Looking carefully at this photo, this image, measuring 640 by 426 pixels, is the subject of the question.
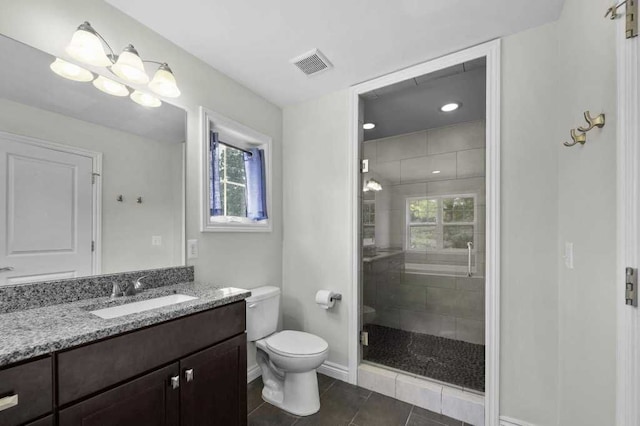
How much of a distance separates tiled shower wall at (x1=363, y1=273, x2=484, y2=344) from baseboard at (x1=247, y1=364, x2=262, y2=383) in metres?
1.10

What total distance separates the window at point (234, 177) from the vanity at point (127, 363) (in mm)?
670

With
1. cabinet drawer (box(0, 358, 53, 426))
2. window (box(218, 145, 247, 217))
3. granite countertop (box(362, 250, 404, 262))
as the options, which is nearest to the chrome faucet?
cabinet drawer (box(0, 358, 53, 426))

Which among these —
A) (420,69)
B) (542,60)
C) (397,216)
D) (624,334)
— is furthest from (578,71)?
(397,216)

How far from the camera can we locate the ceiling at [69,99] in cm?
124

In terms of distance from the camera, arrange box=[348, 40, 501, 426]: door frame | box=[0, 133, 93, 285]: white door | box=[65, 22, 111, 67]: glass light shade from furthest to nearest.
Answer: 1. box=[348, 40, 501, 426]: door frame
2. box=[65, 22, 111, 67]: glass light shade
3. box=[0, 133, 93, 285]: white door

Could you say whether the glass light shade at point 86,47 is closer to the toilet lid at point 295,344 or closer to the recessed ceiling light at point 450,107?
the toilet lid at point 295,344

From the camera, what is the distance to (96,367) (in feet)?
3.22

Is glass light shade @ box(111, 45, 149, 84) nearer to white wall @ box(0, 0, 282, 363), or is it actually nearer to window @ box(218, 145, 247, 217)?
white wall @ box(0, 0, 282, 363)

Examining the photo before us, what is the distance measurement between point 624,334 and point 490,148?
121 cm

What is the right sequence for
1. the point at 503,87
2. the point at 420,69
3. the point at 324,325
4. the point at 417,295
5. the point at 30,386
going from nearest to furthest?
the point at 30,386, the point at 503,87, the point at 420,69, the point at 324,325, the point at 417,295

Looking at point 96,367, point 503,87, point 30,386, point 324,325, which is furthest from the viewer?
point 324,325

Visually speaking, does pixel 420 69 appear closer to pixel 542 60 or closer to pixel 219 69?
pixel 542 60

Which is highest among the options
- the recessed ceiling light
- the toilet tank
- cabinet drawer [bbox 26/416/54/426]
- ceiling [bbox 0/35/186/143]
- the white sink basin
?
the recessed ceiling light

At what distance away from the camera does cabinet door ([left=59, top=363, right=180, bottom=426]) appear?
95 centimetres
